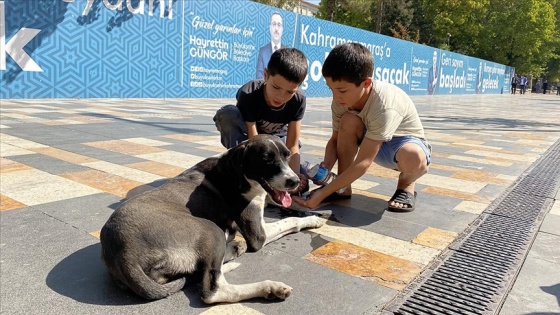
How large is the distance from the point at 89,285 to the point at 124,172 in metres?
2.61

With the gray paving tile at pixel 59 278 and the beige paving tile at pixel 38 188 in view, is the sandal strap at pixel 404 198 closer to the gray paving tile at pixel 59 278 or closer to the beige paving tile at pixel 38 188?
the gray paving tile at pixel 59 278

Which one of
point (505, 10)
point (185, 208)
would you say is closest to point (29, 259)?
point (185, 208)

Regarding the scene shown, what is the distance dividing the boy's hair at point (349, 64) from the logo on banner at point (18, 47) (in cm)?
1213

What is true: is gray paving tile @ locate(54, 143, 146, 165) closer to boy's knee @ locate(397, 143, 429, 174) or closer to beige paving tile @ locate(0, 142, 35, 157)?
beige paving tile @ locate(0, 142, 35, 157)

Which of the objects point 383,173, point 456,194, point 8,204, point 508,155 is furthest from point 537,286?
point 508,155

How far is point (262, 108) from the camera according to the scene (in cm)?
421

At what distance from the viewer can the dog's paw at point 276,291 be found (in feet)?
7.80

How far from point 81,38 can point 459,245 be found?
1385 cm

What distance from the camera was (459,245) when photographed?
3309mm

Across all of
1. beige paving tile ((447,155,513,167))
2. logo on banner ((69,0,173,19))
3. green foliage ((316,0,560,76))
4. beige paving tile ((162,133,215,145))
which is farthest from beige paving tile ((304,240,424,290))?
green foliage ((316,0,560,76))

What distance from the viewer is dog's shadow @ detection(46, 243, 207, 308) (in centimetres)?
233

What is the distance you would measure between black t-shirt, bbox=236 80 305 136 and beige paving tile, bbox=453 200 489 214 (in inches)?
69.9

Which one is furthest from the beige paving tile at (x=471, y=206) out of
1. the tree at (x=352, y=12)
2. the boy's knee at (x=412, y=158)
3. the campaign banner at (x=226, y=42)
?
the tree at (x=352, y=12)

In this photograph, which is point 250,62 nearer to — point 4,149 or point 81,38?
point 81,38
